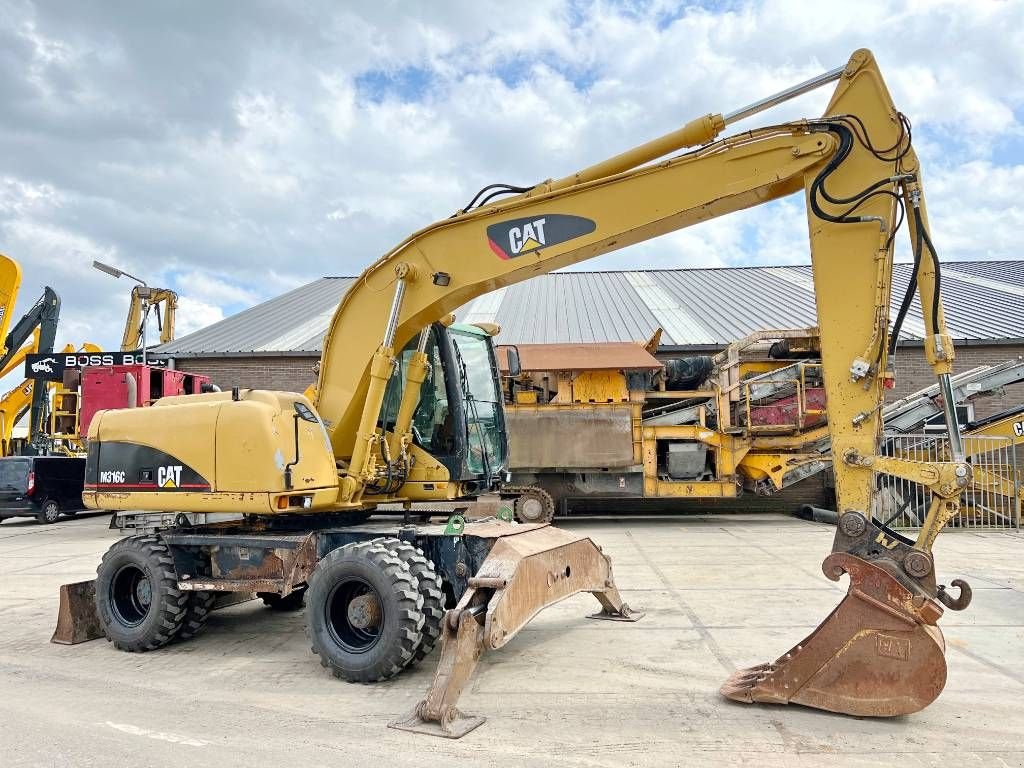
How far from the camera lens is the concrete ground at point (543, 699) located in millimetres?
3928

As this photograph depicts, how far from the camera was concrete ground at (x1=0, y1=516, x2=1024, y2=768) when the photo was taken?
3.93 metres

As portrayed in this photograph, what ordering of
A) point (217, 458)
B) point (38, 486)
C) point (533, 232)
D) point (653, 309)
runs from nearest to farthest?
point (533, 232), point (217, 458), point (38, 486), point (653, 309)

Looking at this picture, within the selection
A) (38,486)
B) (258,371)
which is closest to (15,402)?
(38,486)

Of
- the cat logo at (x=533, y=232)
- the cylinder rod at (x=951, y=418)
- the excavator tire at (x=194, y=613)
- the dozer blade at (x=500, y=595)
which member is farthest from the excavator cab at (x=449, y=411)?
the cylinder rod at (x=951, y=418)

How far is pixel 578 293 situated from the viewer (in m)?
24.7

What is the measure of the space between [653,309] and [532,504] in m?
9.27

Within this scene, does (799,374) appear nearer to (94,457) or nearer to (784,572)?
(784,572)

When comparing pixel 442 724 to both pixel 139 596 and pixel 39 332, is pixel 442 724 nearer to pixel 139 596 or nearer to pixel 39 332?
pixel 139 596

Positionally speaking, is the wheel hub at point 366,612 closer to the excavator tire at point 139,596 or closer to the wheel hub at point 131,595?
the excavator tire at point 139,596

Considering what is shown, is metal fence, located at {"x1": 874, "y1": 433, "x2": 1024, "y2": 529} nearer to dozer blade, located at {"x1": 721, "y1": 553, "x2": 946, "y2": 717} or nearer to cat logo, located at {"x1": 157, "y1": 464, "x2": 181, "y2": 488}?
dozer blade, located at {"x1": 721, "y1": 553, "x2": 946, "y2": 717}

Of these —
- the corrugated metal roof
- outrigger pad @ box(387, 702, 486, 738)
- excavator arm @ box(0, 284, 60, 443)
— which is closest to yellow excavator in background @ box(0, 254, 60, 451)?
excavator arm @ box(0, 284, 60, 443)

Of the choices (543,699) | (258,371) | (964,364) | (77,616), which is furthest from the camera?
(258,371)

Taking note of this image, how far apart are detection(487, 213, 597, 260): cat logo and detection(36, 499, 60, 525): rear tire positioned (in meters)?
16.0

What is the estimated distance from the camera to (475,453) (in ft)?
22.0
